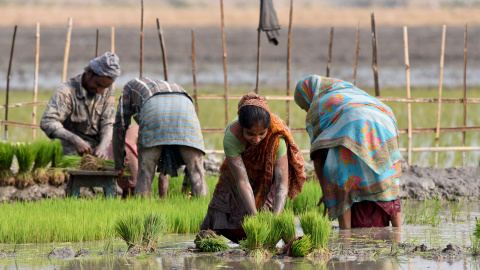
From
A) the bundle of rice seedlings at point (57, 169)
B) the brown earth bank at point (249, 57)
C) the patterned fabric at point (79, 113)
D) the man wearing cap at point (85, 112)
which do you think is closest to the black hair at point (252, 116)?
the man wearing cap at point (85, 112)

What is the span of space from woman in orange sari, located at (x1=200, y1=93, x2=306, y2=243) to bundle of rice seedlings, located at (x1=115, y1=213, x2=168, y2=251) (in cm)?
51

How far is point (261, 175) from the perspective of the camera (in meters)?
5.42

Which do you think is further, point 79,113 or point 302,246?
point 79,113

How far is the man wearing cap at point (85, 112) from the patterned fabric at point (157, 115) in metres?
0.79

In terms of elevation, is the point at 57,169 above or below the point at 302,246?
above

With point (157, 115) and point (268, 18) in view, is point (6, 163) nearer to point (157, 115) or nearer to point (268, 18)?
point (157, 115)

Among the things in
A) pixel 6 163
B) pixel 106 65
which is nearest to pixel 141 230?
pixel 106 65

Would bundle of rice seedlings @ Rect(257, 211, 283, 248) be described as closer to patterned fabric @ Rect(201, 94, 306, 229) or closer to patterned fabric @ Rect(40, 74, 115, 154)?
patterned fabric @ Rect(201, 94, 306, 229)

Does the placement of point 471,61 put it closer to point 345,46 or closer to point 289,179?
point 345,46

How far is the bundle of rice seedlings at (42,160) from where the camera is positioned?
8375 millimetres

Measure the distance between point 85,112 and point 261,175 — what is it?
337 cm

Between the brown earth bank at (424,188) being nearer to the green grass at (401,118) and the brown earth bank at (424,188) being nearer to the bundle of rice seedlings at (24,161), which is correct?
the bundle of rice seedlings at (24,161)

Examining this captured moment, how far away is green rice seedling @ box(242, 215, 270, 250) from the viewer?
16.1 feet

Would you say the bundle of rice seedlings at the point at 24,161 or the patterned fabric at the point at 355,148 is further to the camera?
the bundle of rice seedlings at the point at 24,161
